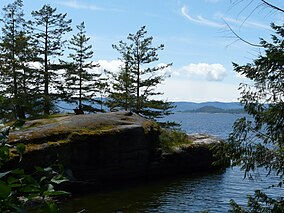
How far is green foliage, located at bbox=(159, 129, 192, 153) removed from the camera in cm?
2210

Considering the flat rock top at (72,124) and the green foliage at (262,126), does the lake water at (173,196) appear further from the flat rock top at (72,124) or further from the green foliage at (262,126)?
the green foliage at (262,126)

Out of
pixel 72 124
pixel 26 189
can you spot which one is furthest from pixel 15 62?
pixel 26 189

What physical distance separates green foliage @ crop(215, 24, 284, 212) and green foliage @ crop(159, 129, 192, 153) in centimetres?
1552

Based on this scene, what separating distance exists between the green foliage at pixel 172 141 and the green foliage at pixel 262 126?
15518 mm

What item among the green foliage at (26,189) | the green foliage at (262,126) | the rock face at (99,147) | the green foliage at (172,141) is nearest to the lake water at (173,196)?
the rock face at (99,147)

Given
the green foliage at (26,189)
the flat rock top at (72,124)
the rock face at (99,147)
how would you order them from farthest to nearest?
the flat rock top at (72,124) < the rock face at (99,147) < the green foliage at (26,189)

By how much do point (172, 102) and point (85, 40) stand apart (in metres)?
9.81

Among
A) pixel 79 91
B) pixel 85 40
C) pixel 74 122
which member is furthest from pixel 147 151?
pixel 85 40

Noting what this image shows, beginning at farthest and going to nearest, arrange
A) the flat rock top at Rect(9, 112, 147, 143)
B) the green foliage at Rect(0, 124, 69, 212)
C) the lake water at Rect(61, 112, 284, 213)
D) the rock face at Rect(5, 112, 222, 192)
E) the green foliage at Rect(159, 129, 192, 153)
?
1. the green foliage at Rect(159, 129, 192, 153)
2. the flat rock top at Rect(9, 112, 147, 143)
3. the rock face at Rect(5, 112, 222, 192)
4. the lake water at Rect(61, 112, 284, 213)
5. the green foliage at Rect(0, 124, 69, 212)

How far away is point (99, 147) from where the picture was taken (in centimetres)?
1830

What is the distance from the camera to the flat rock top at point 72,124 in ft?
55.7

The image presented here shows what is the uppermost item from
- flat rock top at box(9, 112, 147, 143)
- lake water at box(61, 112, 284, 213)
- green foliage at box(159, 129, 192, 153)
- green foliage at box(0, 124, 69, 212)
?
green foliage at box(0, 124, 69, 212)

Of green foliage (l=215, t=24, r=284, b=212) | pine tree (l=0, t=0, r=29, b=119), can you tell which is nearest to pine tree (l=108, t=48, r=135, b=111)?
pine tree (l=0, t=0, r=29, b=119)

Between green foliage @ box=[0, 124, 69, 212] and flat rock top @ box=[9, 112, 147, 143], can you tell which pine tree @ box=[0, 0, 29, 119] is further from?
green foliage @ box=[0, 124, 69, 212]
